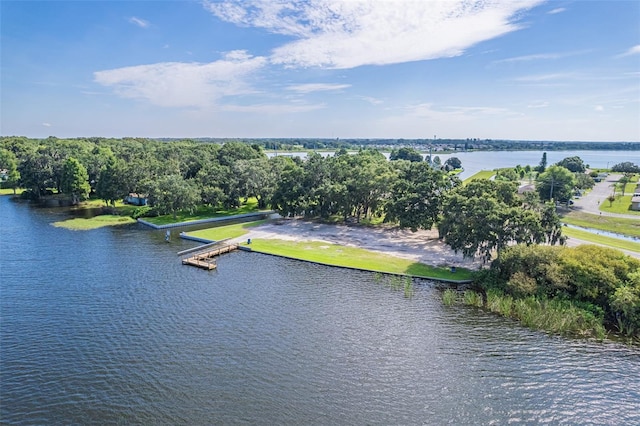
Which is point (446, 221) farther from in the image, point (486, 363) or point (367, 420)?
point (367, 420)

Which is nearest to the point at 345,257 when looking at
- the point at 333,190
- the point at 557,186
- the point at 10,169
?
the point at 333,190

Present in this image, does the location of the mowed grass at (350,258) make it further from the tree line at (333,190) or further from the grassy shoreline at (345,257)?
the tree line at (333,190)

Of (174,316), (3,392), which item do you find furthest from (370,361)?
(3,392)

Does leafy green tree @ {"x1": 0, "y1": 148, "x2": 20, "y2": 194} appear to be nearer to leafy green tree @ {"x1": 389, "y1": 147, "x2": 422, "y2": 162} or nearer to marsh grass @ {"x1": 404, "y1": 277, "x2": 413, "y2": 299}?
marsh grass @ {"x1": 404, "y1": 277, "x2": 413, "y2": 299}

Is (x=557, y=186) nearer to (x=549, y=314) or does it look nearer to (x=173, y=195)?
(x=549, y=314)

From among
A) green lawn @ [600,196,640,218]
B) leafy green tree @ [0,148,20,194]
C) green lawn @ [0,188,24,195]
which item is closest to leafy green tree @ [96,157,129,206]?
leafy green tree @ [0,148,20,194]

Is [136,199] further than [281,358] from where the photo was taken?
Yes

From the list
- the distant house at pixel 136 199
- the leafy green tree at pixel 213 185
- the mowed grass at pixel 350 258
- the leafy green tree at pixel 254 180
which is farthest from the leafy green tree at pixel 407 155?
the mowed grass at pixel 350 258
